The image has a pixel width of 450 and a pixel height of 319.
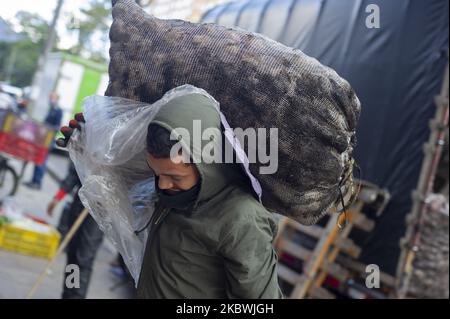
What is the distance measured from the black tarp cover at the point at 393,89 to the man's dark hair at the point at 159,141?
3.51 meters

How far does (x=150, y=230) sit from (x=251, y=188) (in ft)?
1.32

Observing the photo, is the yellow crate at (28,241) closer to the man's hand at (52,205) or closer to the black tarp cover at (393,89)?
the man's hand at (52,205)

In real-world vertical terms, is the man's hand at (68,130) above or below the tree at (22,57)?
above

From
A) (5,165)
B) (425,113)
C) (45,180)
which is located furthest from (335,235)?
(45,180)

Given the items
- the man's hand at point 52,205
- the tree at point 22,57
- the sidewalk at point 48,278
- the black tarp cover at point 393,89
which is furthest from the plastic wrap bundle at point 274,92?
the tree at point 22,57

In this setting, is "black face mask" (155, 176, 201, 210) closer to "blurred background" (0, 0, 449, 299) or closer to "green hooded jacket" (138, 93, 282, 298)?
"green hooded jacket" (138, 93, 282, 298)

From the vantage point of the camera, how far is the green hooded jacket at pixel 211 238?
159 centimetres

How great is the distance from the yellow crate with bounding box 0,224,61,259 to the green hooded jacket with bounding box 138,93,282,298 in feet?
14.6

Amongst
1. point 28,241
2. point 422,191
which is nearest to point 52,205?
point 28,241

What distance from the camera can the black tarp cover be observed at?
4668mm

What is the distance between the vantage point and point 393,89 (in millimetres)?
4840

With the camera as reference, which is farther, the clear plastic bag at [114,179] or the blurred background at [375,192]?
the blurred background at [375,192]

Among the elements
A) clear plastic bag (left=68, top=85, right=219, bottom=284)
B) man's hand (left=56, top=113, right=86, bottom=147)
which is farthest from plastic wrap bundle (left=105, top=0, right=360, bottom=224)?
man's hand (left=56, top=113, right=86, bottom=147)

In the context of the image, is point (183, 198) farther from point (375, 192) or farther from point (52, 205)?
point (52, 205)
